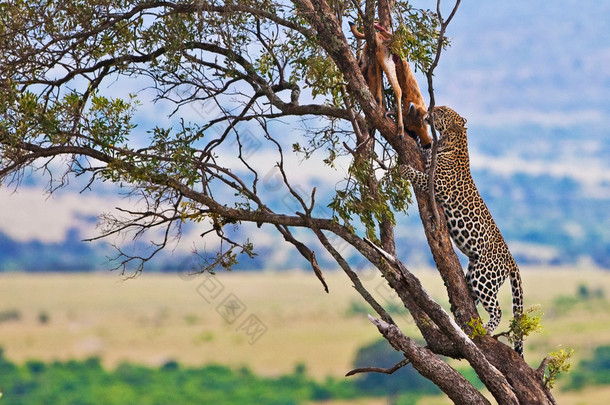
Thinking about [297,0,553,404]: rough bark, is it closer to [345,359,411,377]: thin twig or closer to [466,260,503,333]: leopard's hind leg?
[466,260,503,333]: leopard's hind leg

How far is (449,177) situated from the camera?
812 cm

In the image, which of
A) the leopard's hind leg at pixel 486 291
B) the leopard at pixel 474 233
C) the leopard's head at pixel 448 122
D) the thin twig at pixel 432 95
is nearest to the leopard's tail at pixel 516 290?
the leopard at pixel 474 233

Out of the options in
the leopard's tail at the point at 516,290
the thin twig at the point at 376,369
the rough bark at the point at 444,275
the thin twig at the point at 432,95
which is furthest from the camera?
the leopard's tail at the point at 516,290

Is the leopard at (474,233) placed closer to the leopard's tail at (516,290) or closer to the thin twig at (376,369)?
the leopard's tail at (516,290)

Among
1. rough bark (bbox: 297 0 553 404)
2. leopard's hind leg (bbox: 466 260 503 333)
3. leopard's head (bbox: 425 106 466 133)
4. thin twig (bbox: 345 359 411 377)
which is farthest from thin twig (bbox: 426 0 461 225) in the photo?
thin twig (bbox: 345 359 411 377)

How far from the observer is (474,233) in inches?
312

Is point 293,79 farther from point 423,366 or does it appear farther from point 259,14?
point 423,366

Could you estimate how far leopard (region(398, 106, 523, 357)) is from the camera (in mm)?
7746

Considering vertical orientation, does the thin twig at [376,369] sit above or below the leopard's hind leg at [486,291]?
below

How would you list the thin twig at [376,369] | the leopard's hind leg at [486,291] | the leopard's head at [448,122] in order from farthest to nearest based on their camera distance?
1. the leopard's head at [448,122]
2. the leopard's hind leg at [486,291]
3. the thin twig at [376,369]

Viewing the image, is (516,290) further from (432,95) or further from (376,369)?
(432,95)

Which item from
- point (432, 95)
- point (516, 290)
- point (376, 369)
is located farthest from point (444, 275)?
point (432, 95)

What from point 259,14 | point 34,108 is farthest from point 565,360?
point 34,108

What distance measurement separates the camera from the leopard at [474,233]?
775 cm
